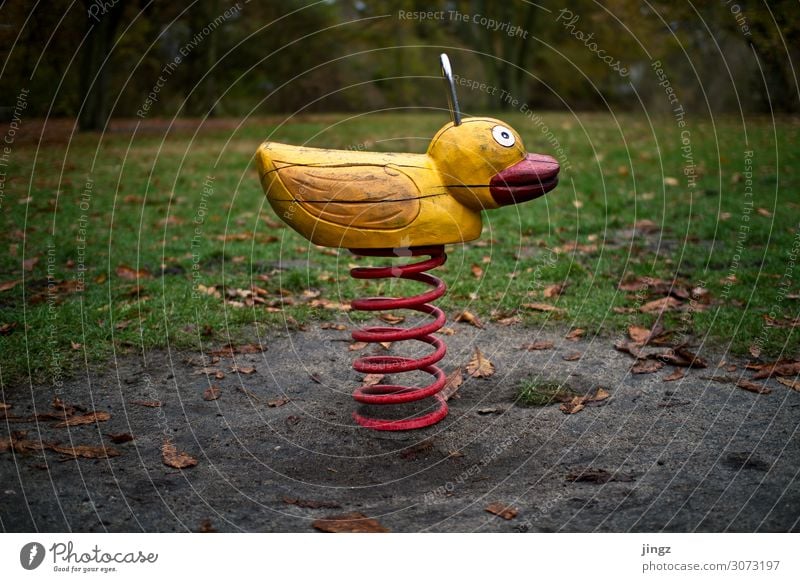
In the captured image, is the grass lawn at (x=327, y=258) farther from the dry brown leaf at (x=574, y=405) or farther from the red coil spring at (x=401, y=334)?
the red coil spring at (x=401, y=334)

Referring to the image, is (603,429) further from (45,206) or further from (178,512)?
(45,206)

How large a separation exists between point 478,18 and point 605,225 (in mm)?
15217

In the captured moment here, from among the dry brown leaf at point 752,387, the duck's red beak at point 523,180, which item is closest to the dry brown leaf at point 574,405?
the dry brown leaf at point 752,387

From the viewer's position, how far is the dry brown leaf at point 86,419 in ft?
14.6

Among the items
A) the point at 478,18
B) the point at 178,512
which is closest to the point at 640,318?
the point at 178,512

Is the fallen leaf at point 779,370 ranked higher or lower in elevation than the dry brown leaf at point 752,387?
higher

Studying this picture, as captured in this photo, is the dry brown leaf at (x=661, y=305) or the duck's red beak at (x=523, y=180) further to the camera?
the dry brown leaf at (x=661, y=305)

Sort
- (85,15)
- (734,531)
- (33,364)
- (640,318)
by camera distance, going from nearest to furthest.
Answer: (734,531) < (33,364) < (640,318) < (85,15)

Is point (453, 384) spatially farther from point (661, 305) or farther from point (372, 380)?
point (661, 305)

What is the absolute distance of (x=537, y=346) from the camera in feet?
18.4

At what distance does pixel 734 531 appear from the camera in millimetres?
3449

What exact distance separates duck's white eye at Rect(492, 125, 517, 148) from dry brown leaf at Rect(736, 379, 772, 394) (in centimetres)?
210

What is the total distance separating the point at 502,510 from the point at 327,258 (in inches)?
179

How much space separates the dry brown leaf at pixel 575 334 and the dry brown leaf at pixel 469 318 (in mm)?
663
